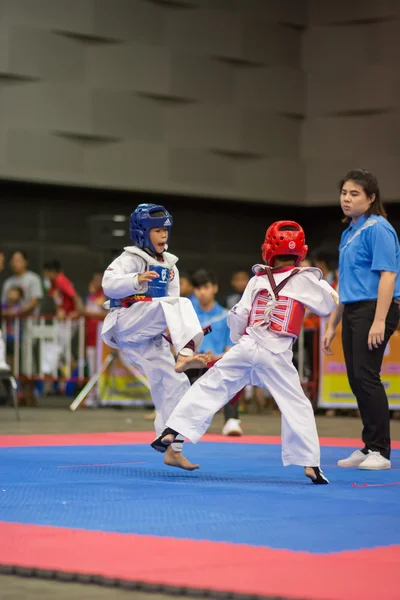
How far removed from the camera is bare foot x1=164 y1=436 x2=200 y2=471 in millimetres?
5297

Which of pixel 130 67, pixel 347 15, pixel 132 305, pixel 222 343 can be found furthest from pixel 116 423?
pixel 347 15

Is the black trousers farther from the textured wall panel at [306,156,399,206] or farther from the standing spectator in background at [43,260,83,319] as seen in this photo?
the textured wall panel at [306,156,399,206]

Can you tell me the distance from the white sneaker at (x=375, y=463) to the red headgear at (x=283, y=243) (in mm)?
1235

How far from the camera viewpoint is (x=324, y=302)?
200 inches

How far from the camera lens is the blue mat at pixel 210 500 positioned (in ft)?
11.1

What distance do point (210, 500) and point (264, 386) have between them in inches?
39.0

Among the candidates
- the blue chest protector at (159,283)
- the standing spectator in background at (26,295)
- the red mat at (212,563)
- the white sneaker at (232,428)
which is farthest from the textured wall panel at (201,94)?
the red mat at (212,563)

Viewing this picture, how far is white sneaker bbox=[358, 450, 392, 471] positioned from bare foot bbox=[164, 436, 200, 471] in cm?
96

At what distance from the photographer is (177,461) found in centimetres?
531

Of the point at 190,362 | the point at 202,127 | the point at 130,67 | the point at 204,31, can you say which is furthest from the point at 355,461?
the point at 204,31

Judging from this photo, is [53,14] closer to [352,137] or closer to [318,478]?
[352,137]

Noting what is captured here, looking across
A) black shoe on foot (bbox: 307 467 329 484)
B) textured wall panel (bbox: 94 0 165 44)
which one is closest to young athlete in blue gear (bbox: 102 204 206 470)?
black shoe on foot (bbox: 307 467 329 484)

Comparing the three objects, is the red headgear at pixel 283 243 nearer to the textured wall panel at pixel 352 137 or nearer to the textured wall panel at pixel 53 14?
the textured wall panel at pixel 53 14

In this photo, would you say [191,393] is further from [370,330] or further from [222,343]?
[222,343]
